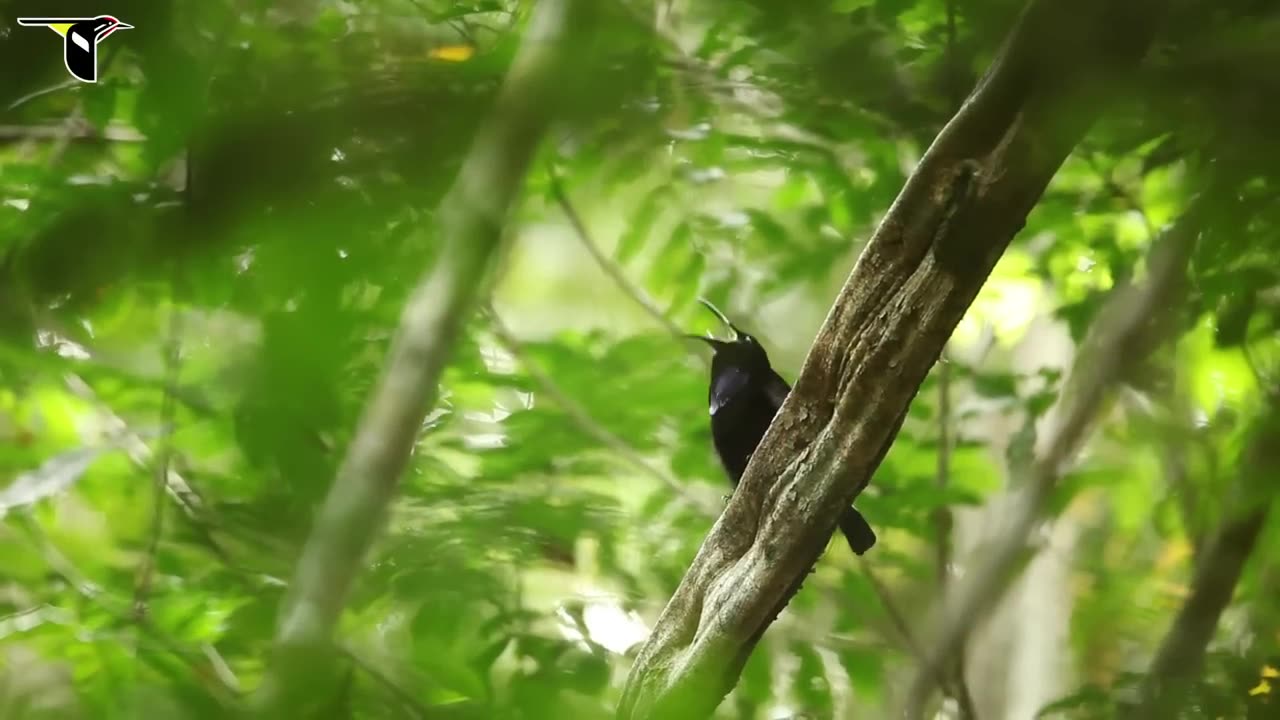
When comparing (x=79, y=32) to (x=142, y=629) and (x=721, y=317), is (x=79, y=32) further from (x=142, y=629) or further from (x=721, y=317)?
(x=721, y=317)

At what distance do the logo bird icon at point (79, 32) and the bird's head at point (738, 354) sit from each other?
101 centimetres

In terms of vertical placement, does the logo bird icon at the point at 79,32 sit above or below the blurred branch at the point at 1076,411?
above

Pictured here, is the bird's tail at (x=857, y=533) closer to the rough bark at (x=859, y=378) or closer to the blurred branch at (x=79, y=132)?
the rough bark at (x=859, y=378)

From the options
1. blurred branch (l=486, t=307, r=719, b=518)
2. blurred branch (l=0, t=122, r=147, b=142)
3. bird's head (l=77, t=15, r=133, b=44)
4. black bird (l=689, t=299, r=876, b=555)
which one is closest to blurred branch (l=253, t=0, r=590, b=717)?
bird's head (l=77, t=15, r=133, b=44)

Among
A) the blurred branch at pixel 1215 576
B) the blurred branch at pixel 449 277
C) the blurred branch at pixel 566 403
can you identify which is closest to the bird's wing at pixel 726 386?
the blurred branch at pixel 566 403

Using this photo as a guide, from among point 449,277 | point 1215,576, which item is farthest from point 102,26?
point 1215,576

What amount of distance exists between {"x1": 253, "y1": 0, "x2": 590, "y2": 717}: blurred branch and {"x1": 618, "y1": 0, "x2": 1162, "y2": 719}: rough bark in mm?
178

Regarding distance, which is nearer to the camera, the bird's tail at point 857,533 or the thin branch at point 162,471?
the thin branch at point 162,471

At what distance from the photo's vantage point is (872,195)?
4.21ft

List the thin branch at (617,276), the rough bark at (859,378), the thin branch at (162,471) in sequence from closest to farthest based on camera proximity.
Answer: the thin branch at (162,471) < the rough bark at (859,378) < the thin branch at (617,276)

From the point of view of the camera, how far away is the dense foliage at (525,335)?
0.37 meters

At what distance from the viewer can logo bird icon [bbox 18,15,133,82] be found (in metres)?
0.38

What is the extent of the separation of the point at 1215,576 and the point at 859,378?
30.0 inches

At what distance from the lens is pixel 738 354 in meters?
1.42
